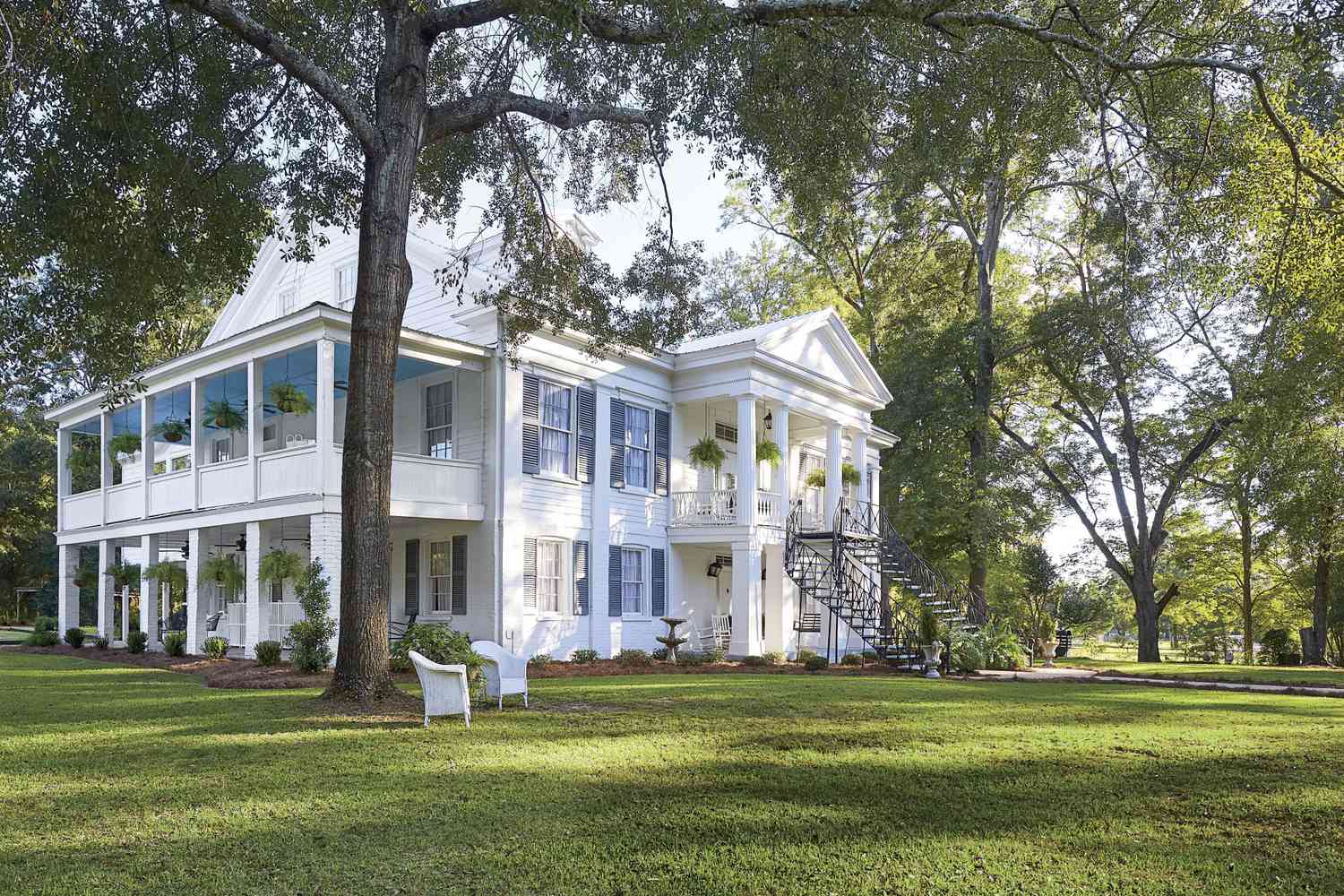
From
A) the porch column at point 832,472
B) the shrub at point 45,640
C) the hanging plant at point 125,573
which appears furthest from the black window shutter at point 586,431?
the shrub at point 45,640

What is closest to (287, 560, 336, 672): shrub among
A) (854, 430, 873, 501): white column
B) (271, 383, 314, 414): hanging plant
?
(271, 383, 314, 414): hanging plant

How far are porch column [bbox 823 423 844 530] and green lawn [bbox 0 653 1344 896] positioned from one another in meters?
12.4

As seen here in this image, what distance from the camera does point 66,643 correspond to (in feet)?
72.7

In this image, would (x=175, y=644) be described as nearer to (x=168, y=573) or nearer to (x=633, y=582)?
(x=168, y=573)

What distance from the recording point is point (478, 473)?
18047 mm

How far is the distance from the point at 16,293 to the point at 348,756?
8768 mm

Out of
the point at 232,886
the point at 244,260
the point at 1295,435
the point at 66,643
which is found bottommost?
the point at 66,643

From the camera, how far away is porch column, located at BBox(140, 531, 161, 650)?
19.6 meters

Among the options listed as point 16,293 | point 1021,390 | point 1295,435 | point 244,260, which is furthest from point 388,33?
point 1021,390

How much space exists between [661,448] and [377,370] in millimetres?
11630

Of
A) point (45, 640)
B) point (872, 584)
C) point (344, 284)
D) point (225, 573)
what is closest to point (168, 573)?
point (225, 573)

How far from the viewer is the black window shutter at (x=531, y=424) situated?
60.5 feet

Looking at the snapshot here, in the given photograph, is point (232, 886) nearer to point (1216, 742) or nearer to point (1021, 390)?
point (1216, 742)

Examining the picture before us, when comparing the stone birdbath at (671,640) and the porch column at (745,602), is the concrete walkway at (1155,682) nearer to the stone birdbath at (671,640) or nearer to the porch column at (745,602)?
the porch column at (745,602)
